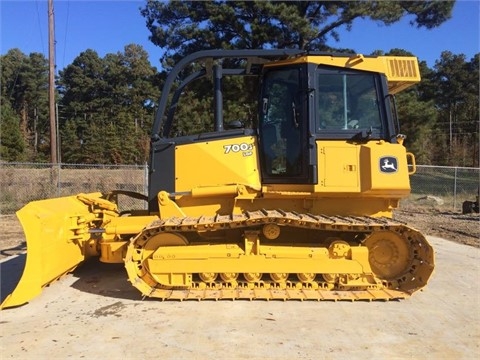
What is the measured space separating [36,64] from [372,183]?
66601 mm

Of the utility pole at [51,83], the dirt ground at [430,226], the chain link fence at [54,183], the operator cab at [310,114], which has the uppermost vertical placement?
the utility pole at [51,83]

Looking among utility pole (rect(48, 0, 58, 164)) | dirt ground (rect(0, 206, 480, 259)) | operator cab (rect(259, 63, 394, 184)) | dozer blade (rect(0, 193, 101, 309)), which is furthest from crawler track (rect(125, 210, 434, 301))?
utility pole (rect(48, 0, 58, 164))

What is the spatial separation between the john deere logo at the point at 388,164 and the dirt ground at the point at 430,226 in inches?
96.8

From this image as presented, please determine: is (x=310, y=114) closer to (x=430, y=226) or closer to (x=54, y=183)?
(x=430, y=226)

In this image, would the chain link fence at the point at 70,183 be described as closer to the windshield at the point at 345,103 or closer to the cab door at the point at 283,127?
the cab door at the point at 283,127

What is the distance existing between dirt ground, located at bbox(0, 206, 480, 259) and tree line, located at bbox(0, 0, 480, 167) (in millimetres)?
5311

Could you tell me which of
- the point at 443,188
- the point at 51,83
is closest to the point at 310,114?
the point at 51,83

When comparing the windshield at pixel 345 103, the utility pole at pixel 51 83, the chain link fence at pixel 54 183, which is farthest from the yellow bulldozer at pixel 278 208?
the utility pole at pixel 51 83

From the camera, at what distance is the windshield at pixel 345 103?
17.8 ft

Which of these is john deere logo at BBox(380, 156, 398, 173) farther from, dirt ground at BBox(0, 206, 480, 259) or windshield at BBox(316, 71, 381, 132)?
dirt ground at BBox(0, 206, 480, 259)

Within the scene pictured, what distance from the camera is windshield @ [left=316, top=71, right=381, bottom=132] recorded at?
542 centimetres

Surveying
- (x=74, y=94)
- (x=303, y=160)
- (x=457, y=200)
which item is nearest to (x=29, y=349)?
(x=303, y=160)

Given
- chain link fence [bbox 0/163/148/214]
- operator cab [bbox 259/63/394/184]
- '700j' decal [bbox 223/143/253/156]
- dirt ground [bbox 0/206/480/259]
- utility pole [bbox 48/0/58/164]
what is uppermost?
utility pole [bbox 48/0/58/164]

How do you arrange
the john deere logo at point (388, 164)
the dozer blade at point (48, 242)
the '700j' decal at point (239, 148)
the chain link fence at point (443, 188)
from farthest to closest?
the chain link fence at point (443, 188) → the '700j' decal at point (239, 148) → the john deere logo at point (388, 164) → the dozer blade at point (48, 242)
